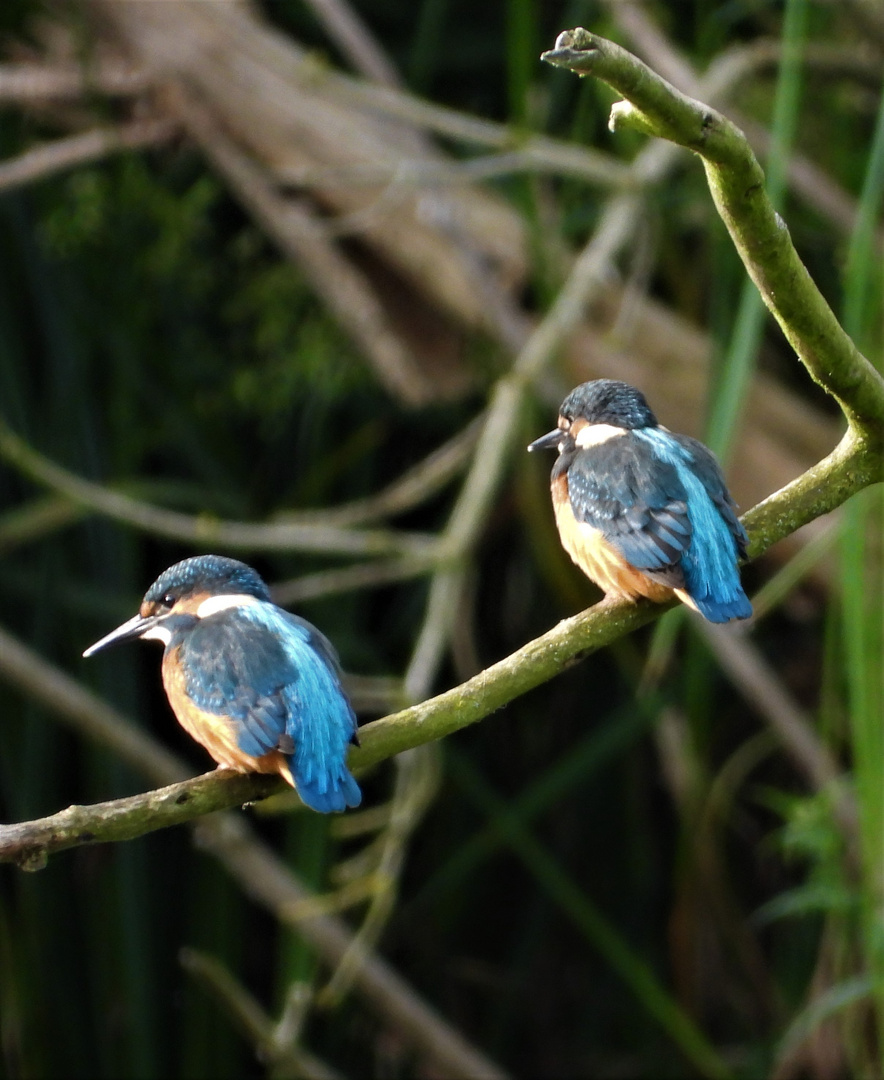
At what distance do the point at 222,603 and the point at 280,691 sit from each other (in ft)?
0.77

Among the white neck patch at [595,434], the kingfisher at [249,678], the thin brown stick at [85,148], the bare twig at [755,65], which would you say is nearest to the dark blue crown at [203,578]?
the kingfisher at [249,678]

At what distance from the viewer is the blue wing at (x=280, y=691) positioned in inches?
57.1

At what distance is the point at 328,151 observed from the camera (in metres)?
3.46

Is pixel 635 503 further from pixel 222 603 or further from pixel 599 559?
pixel 222 603

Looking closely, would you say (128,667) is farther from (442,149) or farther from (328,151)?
(442,149)

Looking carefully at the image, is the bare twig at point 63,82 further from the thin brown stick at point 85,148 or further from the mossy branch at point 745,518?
the mossy branch at point 745,518

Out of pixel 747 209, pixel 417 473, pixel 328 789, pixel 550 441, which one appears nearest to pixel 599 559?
pixel 550 441

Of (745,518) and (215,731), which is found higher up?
(745,518)

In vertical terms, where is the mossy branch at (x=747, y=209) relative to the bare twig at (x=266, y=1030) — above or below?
above

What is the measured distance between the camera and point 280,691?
1.58 m

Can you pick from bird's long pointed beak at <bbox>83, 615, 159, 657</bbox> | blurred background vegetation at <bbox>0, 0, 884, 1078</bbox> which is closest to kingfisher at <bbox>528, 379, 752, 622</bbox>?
bird's long pointed beak at <bbox>83, 615, 159, 657</bbox>

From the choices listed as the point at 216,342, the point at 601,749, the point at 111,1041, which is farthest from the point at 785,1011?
the point at 216,342

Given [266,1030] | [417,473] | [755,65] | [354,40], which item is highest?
[354,40]

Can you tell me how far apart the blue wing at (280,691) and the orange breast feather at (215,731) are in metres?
0.01
